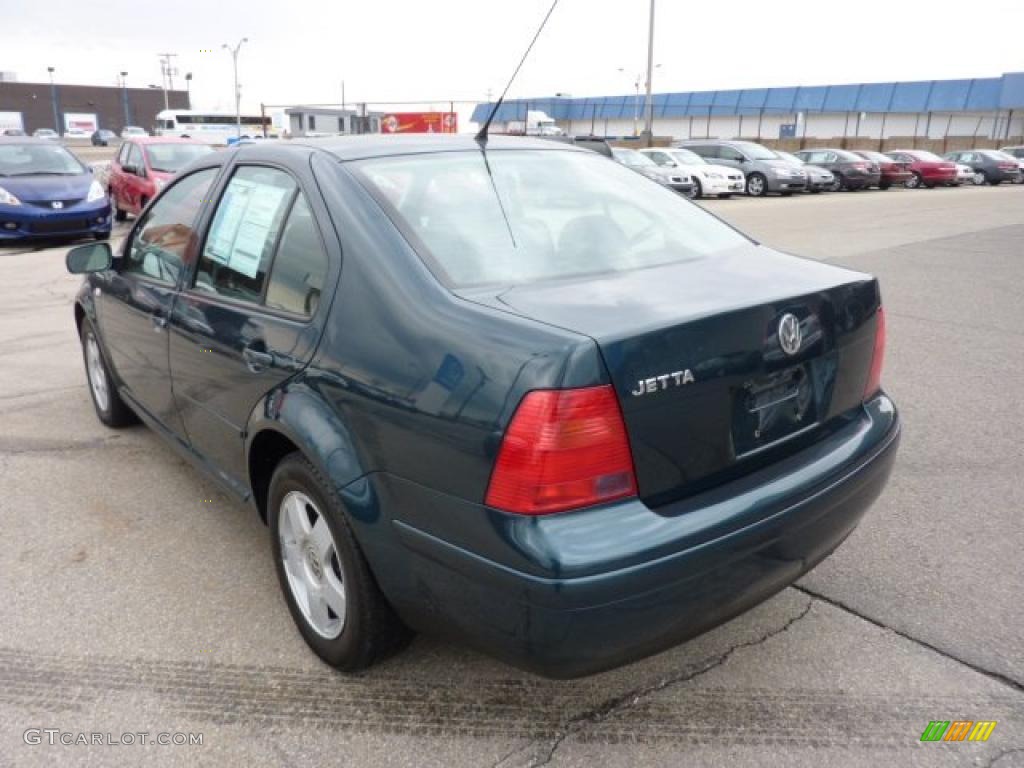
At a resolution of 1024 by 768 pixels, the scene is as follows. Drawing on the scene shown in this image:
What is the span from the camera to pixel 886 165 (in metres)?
29.5

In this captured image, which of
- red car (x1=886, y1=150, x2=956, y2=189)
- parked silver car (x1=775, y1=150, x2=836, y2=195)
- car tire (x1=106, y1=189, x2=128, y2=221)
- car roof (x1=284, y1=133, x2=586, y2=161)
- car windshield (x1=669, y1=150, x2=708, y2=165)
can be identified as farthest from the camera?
red car (x1=886, y1=150, x2=956, y2=189)

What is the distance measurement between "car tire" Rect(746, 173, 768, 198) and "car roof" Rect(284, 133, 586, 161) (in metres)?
23.6

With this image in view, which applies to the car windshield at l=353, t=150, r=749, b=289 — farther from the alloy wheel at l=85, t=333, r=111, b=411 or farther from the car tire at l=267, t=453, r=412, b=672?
the alloy wheel at l=85, t=333, r=111, b=411

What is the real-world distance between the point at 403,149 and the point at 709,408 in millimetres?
1521

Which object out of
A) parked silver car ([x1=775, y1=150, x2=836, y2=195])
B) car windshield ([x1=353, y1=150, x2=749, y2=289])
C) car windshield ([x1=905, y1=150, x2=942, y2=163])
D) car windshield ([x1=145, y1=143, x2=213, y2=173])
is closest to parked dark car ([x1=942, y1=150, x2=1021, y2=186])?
car windshield ([x1=905, y1=150, x2=942, y2=163])

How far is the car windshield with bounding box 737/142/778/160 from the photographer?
85.2ft

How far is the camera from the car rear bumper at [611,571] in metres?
1.93

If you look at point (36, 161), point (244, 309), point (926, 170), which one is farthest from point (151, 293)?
point (926, 170)

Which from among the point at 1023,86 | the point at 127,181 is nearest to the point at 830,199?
the point at 127,181

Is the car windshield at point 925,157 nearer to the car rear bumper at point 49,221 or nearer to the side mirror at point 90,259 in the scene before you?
the car rear bumper at point 49,221

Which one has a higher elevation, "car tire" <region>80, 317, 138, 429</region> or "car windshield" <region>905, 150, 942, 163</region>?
"car windshield" <region>905, 150, 942, 163</region>

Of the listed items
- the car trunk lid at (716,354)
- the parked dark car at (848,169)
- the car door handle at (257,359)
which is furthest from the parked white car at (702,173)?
the car door handle at (257,359)

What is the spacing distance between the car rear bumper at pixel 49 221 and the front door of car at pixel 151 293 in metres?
9.48

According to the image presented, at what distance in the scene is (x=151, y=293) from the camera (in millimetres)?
3627
